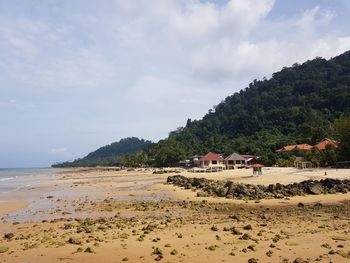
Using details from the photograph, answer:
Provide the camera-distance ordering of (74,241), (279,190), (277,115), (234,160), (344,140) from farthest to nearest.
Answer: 1. (277,115)
2. (234,160)
3. (344,140)
4. (279,190)
5. (74,241)

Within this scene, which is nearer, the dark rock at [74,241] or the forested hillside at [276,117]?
the dark rock at [74,241]

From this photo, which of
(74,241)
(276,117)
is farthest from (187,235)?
(276,117)

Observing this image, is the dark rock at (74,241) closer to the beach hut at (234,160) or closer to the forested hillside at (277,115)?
the beach hut at (234,160)

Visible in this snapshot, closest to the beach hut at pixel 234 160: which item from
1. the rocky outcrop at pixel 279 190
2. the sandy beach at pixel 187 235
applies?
the rocky outcrop at pixel 279 190

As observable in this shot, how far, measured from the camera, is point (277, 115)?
144 m

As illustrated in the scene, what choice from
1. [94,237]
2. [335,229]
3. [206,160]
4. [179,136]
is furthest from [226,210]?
[179,136]

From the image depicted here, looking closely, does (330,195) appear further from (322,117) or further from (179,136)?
(179,136)

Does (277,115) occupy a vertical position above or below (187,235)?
above

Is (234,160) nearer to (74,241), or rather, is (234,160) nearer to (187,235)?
(187,235)

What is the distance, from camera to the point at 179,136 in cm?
18250

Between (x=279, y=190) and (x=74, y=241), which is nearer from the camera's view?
(x=74, y=241)

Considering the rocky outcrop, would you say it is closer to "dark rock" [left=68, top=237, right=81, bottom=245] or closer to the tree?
"dark rock" [left=68, top=237, right=81, bottom=245]

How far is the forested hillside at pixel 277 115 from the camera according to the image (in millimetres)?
119875

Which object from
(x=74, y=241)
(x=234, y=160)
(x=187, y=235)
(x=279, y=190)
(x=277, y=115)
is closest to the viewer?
(x=74, y=241)
